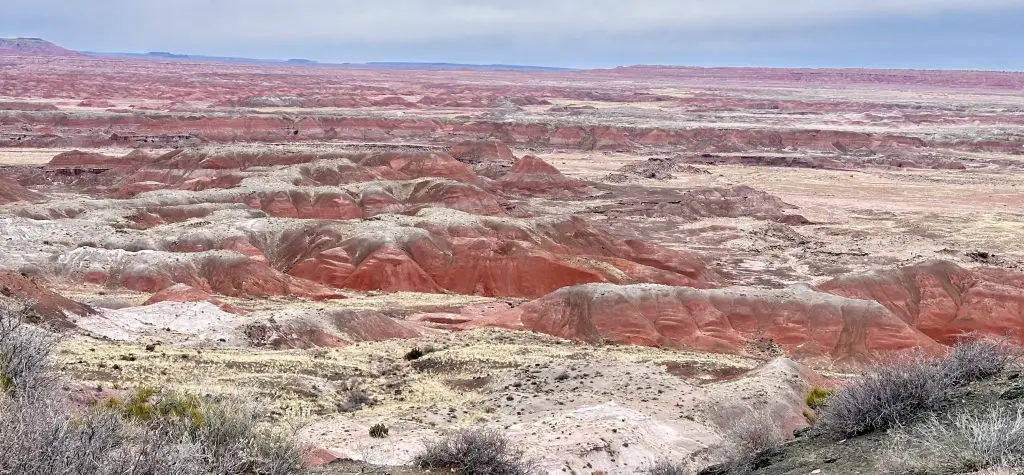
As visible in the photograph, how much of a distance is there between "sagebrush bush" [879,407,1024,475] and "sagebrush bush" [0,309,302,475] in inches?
322

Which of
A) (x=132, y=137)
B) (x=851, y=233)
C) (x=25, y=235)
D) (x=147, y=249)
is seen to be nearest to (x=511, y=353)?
(x=147, y=249)

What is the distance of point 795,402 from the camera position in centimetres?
2370

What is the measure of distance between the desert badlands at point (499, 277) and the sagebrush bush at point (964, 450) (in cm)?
125

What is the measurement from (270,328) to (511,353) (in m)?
8.72

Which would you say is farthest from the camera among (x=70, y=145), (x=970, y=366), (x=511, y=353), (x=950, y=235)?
(x=70, y=145)

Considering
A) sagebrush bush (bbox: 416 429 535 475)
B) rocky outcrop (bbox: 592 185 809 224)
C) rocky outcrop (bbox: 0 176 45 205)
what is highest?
sagebrush bush (bbox: 416 429 535 475)

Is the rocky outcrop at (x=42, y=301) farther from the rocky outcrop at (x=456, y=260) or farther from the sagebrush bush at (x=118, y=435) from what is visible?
the rocky outcrop at (x=456, y=260)

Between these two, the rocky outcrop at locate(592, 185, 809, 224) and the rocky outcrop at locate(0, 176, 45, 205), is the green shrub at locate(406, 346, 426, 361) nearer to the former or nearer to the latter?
the rocky outcrop at locate(0, 176, 45, 205)

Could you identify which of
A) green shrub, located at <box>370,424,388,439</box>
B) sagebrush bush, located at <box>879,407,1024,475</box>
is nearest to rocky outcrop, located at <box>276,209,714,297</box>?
green shrub, located at <box>370,424,388,439</box>

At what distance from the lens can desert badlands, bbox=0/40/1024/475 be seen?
863 inches

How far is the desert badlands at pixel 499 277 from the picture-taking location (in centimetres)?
2192

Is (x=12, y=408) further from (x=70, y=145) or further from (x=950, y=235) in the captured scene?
(x=70, y=145)

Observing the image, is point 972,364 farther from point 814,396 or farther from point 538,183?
point 538,183

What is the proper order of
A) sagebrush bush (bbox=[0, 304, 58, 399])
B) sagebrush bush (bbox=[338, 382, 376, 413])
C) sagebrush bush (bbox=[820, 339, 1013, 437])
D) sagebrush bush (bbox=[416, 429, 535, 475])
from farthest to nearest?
1. sagebrush bush (bbox=[338, 382, 376, 413])
2. sagebrush bush (bbox=[416, 429, 535, 475])
3. sagebrush bush (bbox=[0, 304, 58, 399])
4. sagebrush bush (bbox=[820, 339, 1013, 437])
